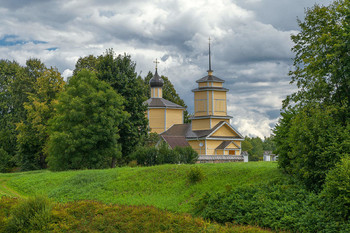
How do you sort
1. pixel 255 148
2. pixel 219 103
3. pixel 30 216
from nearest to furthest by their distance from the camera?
pixel 30 216, pixel 219 103, pixel 255 148

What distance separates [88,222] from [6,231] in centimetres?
271

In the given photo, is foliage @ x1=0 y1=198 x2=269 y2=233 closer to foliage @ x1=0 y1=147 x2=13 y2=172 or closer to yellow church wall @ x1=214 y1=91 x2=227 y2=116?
yellow church wall @ x1=214 y1=91 x2=227 y2=116

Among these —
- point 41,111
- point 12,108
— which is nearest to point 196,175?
point 41,111

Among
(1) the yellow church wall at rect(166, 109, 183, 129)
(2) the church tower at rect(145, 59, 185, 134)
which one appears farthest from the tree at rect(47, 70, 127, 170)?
(1) the yellow church wall at rect(166, 109, 183, 129)

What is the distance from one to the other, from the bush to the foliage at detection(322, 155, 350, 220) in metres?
8.79

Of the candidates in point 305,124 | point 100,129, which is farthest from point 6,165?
point 305,124

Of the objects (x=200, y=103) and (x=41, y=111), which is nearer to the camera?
(x=41, y=111)

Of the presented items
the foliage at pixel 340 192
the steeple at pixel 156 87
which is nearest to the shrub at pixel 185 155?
the foliage at pixel 340 192

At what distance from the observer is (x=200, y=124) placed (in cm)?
5247

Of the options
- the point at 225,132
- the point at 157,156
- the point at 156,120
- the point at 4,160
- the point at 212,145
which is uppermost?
the point at 156,120

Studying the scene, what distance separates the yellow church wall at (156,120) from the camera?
60594mm

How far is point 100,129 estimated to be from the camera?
101 ft

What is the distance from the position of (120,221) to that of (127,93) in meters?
24.9

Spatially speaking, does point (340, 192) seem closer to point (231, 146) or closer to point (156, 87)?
point (231, 146)
